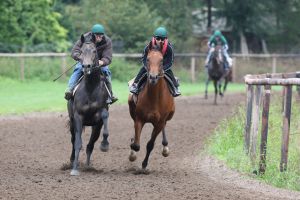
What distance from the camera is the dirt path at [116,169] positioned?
10.7 metres

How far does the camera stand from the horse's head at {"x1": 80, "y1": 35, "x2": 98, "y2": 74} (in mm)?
12808

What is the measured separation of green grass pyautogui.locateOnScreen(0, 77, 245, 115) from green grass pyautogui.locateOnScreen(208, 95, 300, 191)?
795 cm

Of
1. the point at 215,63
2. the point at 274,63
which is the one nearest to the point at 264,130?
the point at 215,63

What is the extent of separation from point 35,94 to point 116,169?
17.4 metres

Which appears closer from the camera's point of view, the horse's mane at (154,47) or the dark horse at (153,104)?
the horse's mane at (154,47)

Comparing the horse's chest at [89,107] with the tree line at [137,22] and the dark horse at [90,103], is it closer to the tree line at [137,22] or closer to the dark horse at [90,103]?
the dark horse at [90,103]

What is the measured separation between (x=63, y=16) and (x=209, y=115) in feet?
110

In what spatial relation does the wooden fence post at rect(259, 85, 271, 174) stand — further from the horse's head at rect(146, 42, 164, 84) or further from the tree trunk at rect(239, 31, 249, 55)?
the tree trunk at rect(239, 31, 249, 55)

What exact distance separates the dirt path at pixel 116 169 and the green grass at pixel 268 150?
0.91 feet

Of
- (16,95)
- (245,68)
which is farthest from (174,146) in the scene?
(245,68)

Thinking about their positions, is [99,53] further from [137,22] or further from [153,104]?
[137,22]

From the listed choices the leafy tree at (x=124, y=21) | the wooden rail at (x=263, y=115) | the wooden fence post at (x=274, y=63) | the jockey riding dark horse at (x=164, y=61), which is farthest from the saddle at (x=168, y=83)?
the wooden fence post at (x=274, y=63)

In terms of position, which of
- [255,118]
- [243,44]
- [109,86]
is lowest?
[243,44]

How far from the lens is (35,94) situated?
30625mm
